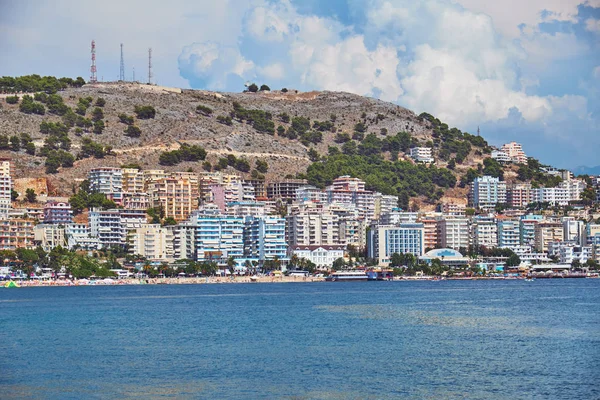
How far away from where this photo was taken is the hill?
143m

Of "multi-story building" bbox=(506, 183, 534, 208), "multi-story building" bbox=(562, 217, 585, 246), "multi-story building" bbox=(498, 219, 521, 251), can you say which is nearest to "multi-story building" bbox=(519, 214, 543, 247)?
"multi-story building" bbox=(498, 219, 521, 251)

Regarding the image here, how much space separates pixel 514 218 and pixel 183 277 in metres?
50.0

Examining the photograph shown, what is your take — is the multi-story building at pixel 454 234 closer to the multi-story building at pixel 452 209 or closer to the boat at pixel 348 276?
the multi-story building at pixel 452 209

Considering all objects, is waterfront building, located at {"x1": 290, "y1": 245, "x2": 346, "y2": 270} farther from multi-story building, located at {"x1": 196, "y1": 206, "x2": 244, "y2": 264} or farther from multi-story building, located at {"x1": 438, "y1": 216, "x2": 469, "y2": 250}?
multi-story building, located at {"x1": 438, "y1": 216, "x2": 469, "y2": 250}

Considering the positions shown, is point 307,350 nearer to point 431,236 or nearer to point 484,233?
point 431,236

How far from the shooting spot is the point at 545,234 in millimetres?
141125

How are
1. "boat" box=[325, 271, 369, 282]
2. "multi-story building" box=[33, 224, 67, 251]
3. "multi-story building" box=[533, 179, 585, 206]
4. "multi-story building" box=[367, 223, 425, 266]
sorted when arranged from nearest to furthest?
"multi-story building" box=[33, 224, 67, 251]
"boat" box=[325, 271, 369, 282]
"multi-story building" box=[367, 223, 425, 266]
"multi-story building" box=[533, 179, 585, 206]

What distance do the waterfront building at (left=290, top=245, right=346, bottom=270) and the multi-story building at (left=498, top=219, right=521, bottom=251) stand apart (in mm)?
22609

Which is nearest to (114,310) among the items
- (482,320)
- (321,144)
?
(482,320)

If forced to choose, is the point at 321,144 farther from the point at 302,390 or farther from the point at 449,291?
the point at 302,390

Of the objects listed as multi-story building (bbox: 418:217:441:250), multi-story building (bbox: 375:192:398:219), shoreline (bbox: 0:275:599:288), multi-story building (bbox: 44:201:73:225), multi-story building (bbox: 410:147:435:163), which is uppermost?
multi-story building (bbox: 410:147:435:163)

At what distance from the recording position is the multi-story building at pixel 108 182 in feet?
429

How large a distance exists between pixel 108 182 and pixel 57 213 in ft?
42.3

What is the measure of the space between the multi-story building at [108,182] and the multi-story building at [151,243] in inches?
410
